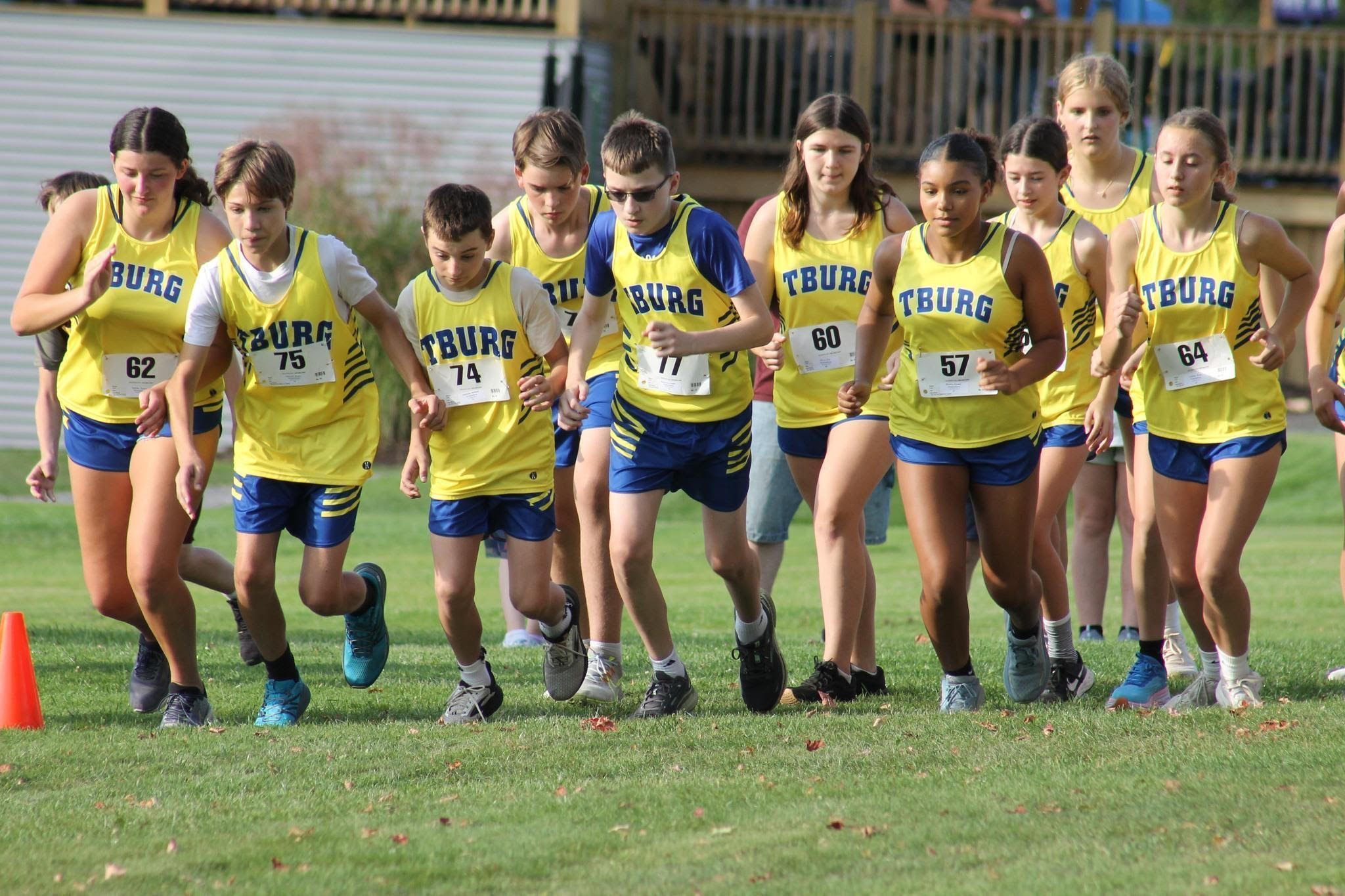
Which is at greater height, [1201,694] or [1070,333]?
[1070,333]

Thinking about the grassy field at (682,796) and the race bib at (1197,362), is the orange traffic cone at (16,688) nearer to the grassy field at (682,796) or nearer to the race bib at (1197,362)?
the grassy field at (682,796)

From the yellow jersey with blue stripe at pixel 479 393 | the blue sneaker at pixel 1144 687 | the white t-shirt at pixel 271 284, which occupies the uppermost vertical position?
the white t-shirt at pixel 271 284

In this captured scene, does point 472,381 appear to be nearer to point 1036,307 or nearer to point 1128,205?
point 1036,307

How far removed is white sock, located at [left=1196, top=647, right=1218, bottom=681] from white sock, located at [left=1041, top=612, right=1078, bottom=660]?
592mm

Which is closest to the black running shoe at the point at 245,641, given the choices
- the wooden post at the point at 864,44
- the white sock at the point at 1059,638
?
the white sock at the point at 1059,638

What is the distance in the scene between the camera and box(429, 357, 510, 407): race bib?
17.5 feet

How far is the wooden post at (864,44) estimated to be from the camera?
19078 millimetres

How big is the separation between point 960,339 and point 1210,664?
5.08 ft

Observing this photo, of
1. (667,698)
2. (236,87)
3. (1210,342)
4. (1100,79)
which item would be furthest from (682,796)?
(236,87)

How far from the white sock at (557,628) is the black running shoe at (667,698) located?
0.38 m

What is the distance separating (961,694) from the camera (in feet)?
17.8

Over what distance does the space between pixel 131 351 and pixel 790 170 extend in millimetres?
2549

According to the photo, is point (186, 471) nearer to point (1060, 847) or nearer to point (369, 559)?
point (1060, 847)

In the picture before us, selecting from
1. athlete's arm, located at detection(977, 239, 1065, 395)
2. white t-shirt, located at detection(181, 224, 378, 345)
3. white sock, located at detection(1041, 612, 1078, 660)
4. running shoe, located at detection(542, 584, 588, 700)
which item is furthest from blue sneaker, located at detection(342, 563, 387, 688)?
white sock, located at detection(1041, 612, 1078, 660)
